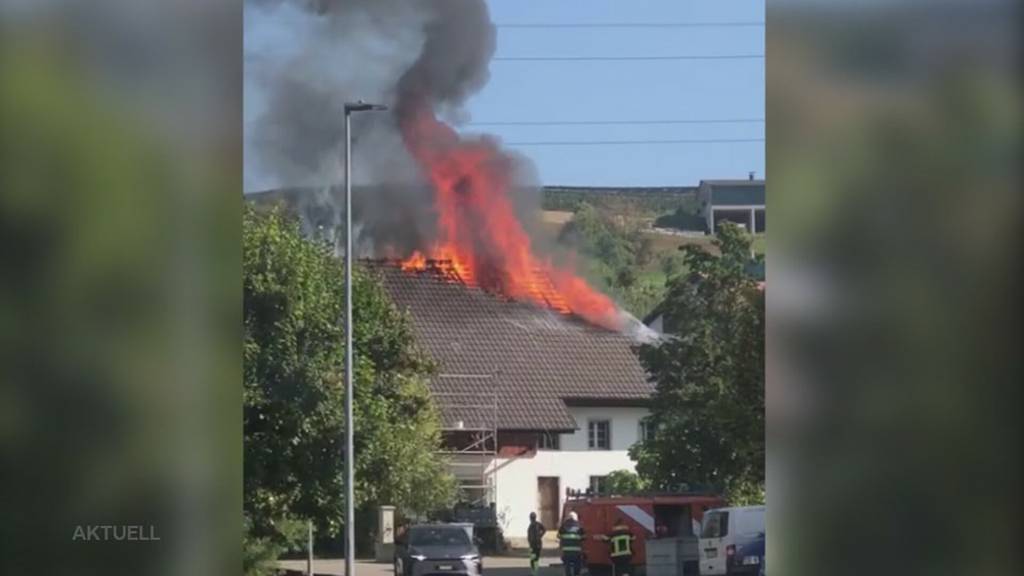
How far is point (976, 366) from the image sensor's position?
4.92 metres

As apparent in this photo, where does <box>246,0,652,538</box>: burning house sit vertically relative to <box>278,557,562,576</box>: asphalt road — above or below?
above

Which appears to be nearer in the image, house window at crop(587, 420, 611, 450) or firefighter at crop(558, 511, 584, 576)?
firefighter at crop(558, 511, 584, 576)

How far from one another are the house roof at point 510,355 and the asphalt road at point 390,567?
1496 mm

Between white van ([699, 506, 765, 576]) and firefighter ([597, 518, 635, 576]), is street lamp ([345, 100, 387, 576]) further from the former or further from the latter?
white van ([699, 506, 765, 576])

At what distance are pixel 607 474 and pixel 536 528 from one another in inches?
107

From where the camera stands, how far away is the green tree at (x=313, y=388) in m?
12.3

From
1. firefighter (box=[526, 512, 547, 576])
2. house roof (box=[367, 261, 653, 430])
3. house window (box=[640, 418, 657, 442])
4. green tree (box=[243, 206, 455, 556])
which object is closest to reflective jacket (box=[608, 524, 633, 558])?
firefighter (box=[526, 512, 547, 576])

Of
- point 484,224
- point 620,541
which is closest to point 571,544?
point 620,541

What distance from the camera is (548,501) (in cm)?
1791

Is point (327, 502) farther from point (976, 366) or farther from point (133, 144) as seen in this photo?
point (976, 366)

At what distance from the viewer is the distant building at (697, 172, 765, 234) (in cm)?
1274

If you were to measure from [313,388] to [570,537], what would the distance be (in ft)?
9.53

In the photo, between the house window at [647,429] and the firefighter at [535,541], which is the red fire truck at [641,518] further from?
the house window at [647,429]

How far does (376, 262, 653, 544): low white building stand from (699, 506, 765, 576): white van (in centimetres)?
206
